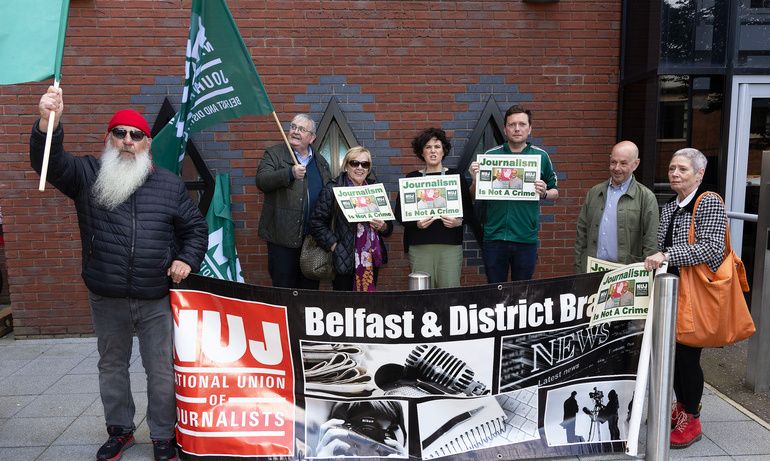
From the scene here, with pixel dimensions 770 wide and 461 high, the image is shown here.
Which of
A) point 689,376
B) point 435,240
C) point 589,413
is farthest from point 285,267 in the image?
point 689,376

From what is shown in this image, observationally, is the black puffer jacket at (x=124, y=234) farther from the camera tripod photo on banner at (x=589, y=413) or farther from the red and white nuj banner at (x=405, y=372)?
the camera tripod photo on banner at (x=589, y=413)

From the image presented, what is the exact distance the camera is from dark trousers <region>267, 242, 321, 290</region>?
4664 mm

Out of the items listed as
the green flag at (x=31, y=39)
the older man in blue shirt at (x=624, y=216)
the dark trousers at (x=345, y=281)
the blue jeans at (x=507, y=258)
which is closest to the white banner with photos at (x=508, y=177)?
the blue jeans at (x=507, y=258)

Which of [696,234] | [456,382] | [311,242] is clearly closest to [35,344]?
[311,242]

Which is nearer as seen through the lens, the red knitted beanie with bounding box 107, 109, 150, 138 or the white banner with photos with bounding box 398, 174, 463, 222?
the red knitted beanie with bounding box 107, 109, 150, 138

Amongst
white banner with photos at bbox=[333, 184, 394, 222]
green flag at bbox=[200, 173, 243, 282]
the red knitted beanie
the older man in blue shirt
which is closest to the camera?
the red knitted beanie

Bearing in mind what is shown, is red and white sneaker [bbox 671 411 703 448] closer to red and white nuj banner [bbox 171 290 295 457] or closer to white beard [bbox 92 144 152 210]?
red and white nuj banner [bbox 171 290 295 457]

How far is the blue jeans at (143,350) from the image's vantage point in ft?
10.7

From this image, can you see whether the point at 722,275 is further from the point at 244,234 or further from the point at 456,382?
the point at 244,234

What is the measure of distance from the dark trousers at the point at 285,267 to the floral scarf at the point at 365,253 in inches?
19.8

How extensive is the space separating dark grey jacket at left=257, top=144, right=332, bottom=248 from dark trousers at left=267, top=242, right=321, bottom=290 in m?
0.08

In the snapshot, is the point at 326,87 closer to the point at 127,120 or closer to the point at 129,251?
the point at 127,120

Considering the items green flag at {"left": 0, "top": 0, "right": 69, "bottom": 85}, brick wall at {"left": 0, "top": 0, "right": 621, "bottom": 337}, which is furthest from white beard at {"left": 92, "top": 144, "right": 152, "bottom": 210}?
brick wall at {"left": 0, "top": 0, "right": 621, "bottom": 337}

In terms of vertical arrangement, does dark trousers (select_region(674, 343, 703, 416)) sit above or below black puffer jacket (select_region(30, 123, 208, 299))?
below
